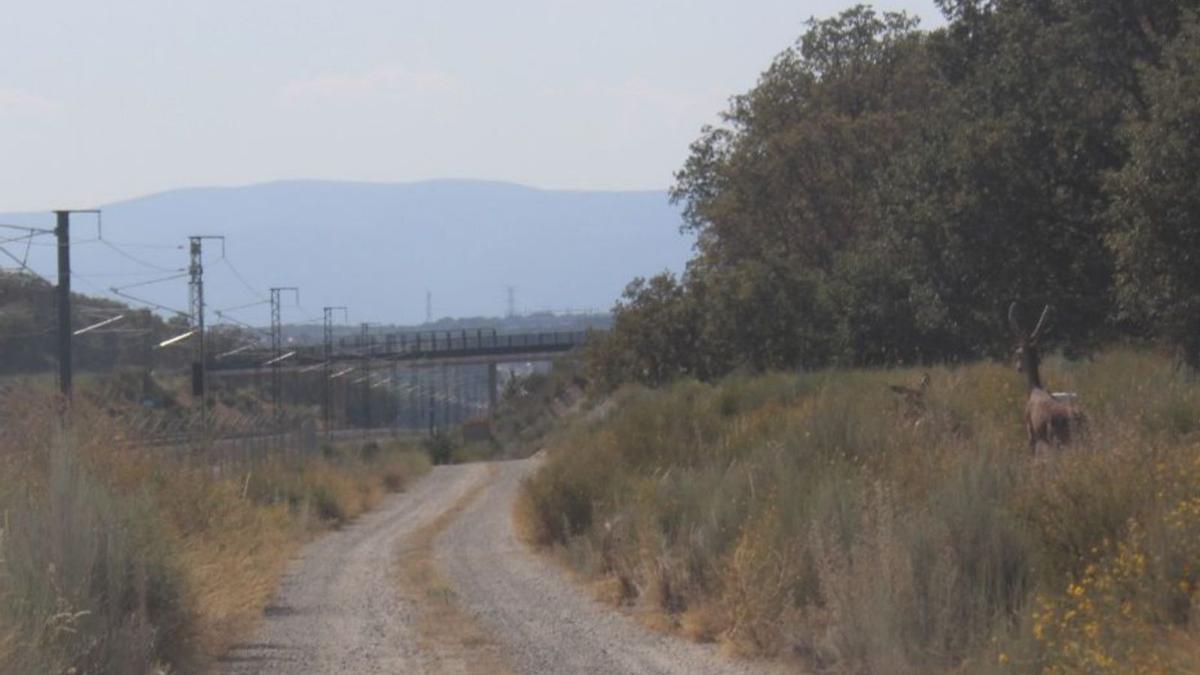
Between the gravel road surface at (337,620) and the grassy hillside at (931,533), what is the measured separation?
242cm

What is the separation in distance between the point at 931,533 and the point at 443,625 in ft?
18.0

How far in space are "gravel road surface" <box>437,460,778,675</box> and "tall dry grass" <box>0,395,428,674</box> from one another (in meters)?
2.40

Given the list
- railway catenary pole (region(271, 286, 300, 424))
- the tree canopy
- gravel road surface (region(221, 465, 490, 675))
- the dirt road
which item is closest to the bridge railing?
railway catenary pole (region(271, 286, 300, 424))

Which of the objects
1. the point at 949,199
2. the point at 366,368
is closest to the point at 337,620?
the point at 949,199

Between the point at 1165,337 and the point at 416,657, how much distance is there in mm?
15047

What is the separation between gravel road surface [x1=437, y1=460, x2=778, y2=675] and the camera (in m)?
13.1

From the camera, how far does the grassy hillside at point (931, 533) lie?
30.7 ft

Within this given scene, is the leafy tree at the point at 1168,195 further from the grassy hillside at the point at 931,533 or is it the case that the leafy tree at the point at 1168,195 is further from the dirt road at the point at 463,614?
the dirt road at the point at 463,614

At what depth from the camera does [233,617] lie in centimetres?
1531

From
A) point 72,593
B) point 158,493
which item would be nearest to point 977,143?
point 158,493

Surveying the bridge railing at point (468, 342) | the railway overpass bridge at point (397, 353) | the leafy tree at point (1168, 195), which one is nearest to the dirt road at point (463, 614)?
the leafy tree at point (1168, 195)

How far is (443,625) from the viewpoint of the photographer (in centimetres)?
1541

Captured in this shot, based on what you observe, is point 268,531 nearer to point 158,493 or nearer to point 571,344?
point 158,493

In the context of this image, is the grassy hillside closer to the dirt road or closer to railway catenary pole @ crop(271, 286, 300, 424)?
the dirt road
